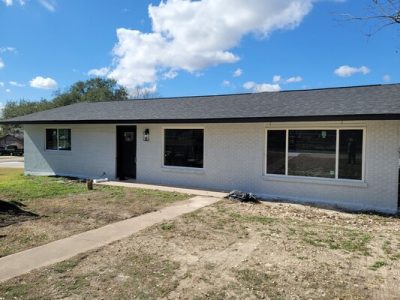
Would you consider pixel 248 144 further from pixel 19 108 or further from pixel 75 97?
pixel 19 108

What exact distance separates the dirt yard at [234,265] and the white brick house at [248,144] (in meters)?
2.50

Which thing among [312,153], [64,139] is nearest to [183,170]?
[312,153]

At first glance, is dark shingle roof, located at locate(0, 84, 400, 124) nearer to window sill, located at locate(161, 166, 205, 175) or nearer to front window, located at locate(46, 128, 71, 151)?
front window, located at locate(46, 128, 71, 151)

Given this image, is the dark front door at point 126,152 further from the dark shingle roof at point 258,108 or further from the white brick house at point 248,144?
the dark shingle roof at point 258,108

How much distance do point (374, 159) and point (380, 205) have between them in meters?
1.28

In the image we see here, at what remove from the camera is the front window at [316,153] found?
10.2 m

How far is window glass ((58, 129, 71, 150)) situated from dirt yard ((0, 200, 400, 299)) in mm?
10312

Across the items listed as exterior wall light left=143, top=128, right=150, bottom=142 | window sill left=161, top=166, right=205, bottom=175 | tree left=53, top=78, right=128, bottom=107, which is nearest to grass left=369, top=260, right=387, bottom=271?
window sill left=161, top=166, right=205, bottom=175

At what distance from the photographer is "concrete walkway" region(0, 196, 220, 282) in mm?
5238

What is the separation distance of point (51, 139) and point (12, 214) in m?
9.34

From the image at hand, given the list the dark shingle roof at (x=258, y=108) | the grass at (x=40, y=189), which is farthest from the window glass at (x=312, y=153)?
the grass at (x=40, y=189)

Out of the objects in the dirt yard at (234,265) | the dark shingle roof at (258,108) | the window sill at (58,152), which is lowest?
the dirt yard at (234,265)

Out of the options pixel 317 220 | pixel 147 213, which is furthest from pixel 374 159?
pixel 147 213

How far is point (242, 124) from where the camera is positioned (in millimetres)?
12133
